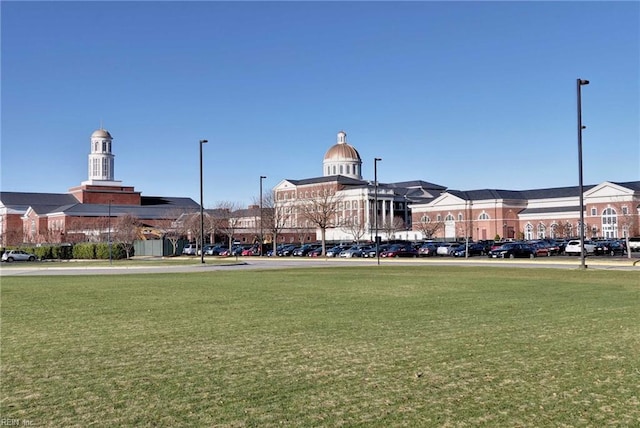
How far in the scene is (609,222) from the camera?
343ft

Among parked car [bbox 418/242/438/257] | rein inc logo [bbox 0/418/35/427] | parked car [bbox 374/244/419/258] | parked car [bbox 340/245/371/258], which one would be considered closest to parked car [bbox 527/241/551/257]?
parked car [bbox 418/242/438/257]

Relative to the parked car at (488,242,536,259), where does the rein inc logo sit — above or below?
above

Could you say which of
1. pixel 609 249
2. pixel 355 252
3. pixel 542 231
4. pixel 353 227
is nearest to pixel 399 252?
pixel 355 252

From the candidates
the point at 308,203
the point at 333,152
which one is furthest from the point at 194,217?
the point at 333,152

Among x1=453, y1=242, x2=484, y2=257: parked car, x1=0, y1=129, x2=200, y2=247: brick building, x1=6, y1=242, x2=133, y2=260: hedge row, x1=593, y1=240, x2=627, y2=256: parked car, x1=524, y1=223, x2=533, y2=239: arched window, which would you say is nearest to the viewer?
x1=593, y1=240, x2=627, y2=256: parked car

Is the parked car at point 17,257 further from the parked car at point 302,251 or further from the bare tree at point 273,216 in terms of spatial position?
the parked car at point 302,251

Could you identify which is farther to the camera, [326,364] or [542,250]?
[542,250]

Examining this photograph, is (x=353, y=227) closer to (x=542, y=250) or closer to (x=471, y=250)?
(x=471, y=250)

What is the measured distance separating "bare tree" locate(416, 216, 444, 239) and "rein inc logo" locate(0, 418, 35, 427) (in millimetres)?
107227

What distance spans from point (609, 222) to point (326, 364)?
106730 millimetres

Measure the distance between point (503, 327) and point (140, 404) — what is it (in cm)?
702

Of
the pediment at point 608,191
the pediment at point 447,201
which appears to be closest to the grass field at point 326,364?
the pediment at point 608,191

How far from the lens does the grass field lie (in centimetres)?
618

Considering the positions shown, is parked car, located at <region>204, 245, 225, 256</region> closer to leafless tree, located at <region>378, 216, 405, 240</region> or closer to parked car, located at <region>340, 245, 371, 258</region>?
parked car, located at <region>340, 245, 371, 258</region>
